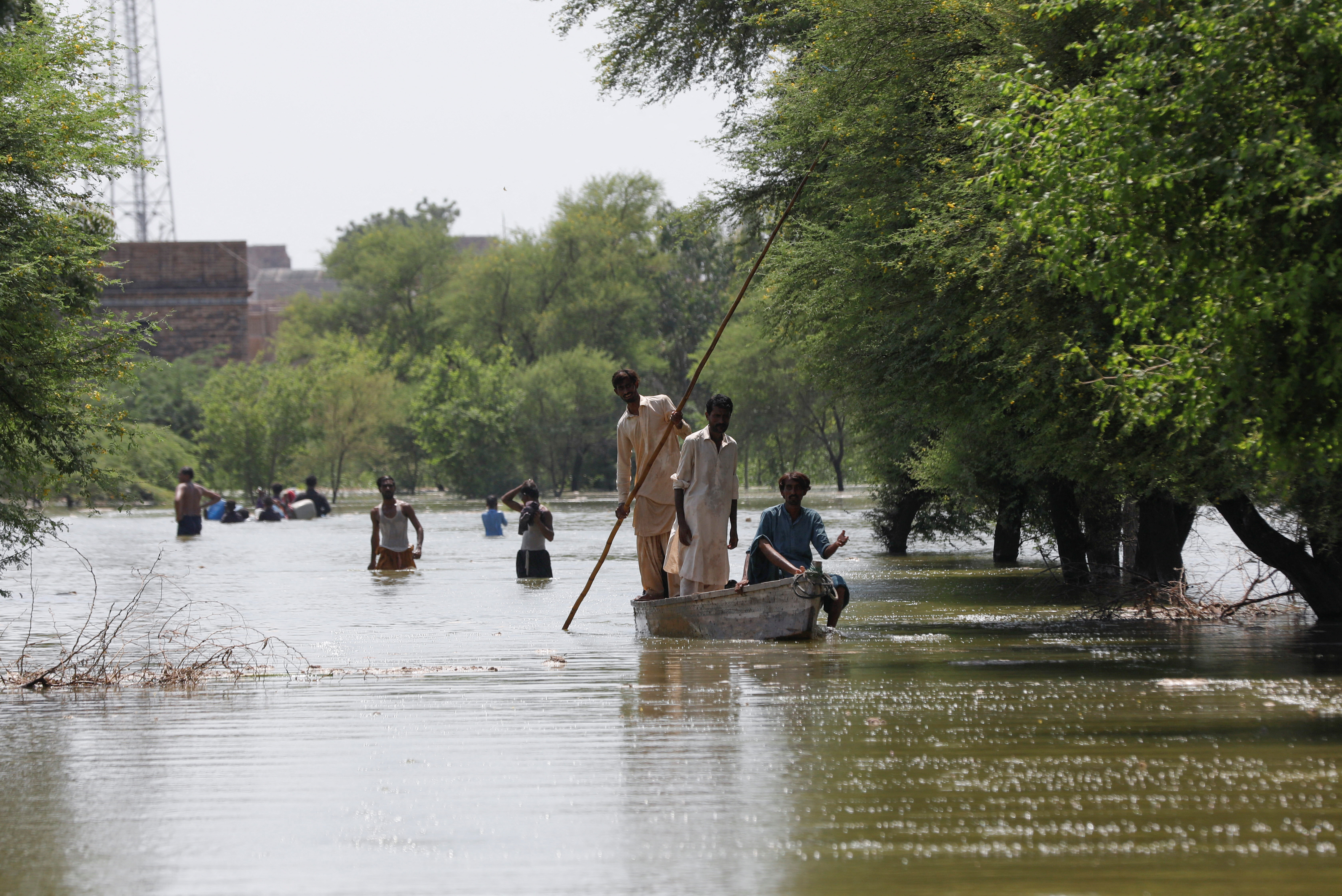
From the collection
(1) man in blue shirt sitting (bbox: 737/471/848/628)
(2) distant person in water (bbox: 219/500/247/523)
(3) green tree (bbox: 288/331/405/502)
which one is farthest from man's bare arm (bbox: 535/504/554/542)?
(3) green tree (bbox: 288/331/405/502)

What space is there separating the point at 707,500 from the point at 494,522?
894 inches

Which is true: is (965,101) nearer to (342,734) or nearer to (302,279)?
(342,734)

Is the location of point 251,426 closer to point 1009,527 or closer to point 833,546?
point 1009,527

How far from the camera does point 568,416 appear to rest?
80.2m

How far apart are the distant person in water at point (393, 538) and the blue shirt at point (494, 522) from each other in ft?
34.3

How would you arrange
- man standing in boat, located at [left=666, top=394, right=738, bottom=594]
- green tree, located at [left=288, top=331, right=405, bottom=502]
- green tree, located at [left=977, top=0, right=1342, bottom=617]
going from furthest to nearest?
green tree, located at [left=288, top=331, right=405, bottom=502]
man standing in boat, located at [left=666, top=394, right=738, bottom=594]
green tree, located at [left=977, top=0, right=1342, bottom=617]

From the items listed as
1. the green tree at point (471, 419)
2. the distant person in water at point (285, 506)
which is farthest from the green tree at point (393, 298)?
the distant person in water at point (285, 506)

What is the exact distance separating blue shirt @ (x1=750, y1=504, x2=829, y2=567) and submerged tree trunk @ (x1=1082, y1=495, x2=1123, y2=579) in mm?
6747

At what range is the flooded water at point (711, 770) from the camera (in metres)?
5.37

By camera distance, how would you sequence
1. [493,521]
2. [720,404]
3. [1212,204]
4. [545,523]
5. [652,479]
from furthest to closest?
[493,521] < [545,523] < [652,479] < [720,404] < [1212,204]

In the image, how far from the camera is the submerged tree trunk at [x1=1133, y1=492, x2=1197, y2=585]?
Result: 1569 centimetres

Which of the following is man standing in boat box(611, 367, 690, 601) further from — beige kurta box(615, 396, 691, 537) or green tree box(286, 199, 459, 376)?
green tree box(286, 199, 459, 376)

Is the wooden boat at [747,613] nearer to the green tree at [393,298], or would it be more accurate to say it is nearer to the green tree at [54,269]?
the green tree at [54,269]

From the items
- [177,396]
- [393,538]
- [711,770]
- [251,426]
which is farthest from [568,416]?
[711,770]
